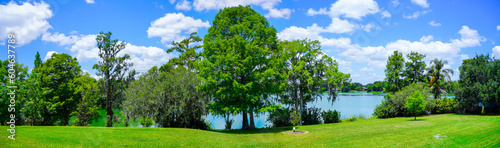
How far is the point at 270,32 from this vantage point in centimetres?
2402

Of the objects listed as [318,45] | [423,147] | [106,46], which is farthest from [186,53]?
[423,147]

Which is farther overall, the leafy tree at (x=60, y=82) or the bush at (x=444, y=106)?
the bush at (x=444, y=106)

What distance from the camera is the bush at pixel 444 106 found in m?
36.6

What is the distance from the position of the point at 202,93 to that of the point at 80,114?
2042 cm

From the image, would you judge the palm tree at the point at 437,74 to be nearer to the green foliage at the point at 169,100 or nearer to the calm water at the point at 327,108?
the calm water at the point at 327,108

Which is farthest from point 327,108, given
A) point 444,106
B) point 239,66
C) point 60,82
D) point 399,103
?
point 60,82

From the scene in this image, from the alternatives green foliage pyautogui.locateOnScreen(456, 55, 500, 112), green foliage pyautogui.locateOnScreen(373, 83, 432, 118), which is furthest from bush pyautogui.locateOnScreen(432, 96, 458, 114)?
green foliage pyautogui.locateOnScreen(373, 83, 432, 118)

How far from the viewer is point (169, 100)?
76.9 feet

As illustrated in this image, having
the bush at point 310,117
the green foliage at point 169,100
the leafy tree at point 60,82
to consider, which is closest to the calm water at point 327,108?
the bush at point 310,117

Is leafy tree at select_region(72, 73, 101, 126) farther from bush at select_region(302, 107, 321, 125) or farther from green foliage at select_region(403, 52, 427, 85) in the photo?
green foliage at select_region(403, 52, 427, 85)

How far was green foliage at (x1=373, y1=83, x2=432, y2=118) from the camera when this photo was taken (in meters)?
35.2

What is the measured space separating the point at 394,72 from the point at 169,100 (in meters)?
36.2

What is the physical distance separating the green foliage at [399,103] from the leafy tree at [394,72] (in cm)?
633

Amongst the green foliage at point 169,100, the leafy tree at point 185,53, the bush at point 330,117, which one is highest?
the leafy tree at point 185,53
